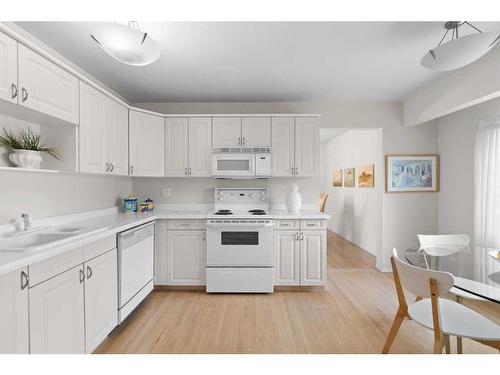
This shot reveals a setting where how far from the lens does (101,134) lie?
238 cm

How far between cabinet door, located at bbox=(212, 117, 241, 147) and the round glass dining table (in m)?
2.27

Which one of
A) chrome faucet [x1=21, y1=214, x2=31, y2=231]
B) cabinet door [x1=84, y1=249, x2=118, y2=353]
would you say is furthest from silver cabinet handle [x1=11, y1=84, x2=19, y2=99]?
cabinet door [x1=84, y1=249, x2=118, y2=353]

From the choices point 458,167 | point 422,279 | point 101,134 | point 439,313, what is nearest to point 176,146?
point 101,134

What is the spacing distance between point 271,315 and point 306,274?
743 mm

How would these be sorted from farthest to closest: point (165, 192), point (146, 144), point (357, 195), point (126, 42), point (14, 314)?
point (357, 195) < point (165, 192) < point (146, 144) < point (126, 42) < point (14, 314)

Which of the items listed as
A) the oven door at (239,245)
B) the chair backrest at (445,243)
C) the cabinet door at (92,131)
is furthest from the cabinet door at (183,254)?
the chair backrest at (445,243)

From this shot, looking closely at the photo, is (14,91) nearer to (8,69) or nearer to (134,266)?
(8,69)

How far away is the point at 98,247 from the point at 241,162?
188 cm

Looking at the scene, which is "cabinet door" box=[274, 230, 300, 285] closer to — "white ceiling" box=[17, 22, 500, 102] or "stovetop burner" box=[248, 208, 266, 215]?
"stovetop burner" box=[248, 208, 266, 215]

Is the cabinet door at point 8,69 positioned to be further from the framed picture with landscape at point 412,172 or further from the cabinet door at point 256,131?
the framed picture with landscape at point 412,172

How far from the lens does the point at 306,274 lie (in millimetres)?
2930

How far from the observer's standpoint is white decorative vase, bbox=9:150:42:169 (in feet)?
5.59

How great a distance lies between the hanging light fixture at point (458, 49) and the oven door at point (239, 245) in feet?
6.78
